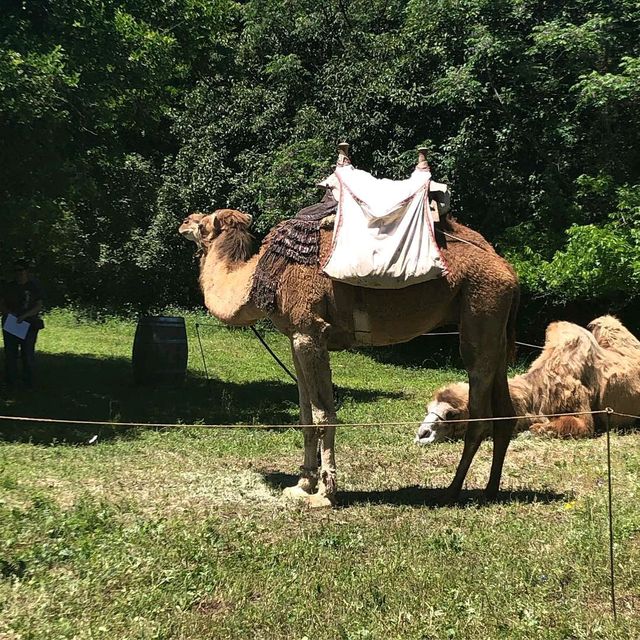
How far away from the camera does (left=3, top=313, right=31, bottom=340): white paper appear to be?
1172 centimetres

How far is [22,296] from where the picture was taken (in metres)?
11.9

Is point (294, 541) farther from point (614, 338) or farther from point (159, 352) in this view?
point (159, 352)

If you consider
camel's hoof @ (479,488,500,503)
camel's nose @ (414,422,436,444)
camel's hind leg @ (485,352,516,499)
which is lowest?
camel's hoof @ (479,488,500,503)

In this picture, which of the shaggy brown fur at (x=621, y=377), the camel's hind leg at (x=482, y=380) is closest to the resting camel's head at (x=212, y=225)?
the camel's hind leg at (x=482, y=380)

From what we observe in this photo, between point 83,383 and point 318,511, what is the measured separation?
26.7 feet

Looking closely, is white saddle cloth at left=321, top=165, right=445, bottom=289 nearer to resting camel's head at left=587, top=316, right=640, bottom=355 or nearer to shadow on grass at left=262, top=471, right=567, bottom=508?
shadow on grass at left=262, top=471, right=567, bottom=508

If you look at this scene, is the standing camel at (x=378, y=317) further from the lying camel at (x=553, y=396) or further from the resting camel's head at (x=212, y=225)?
the lying camel at (x=553, y=396)

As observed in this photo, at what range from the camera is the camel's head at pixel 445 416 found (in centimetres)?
942

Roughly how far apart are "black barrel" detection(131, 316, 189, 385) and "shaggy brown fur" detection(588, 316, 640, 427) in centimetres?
686

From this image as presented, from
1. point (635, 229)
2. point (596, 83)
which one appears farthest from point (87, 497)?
point (596, 83)

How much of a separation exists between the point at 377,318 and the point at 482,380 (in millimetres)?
1072

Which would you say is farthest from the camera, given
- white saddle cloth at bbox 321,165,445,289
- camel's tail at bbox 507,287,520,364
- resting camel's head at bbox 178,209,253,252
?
resting camel's head at bbox 178,209,253,252

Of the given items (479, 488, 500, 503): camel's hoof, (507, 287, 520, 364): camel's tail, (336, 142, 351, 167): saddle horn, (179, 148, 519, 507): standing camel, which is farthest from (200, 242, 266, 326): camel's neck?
(479, 488, 500, 503): camel's hoof

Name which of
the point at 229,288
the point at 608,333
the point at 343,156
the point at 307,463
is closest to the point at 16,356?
the point at 229,288
